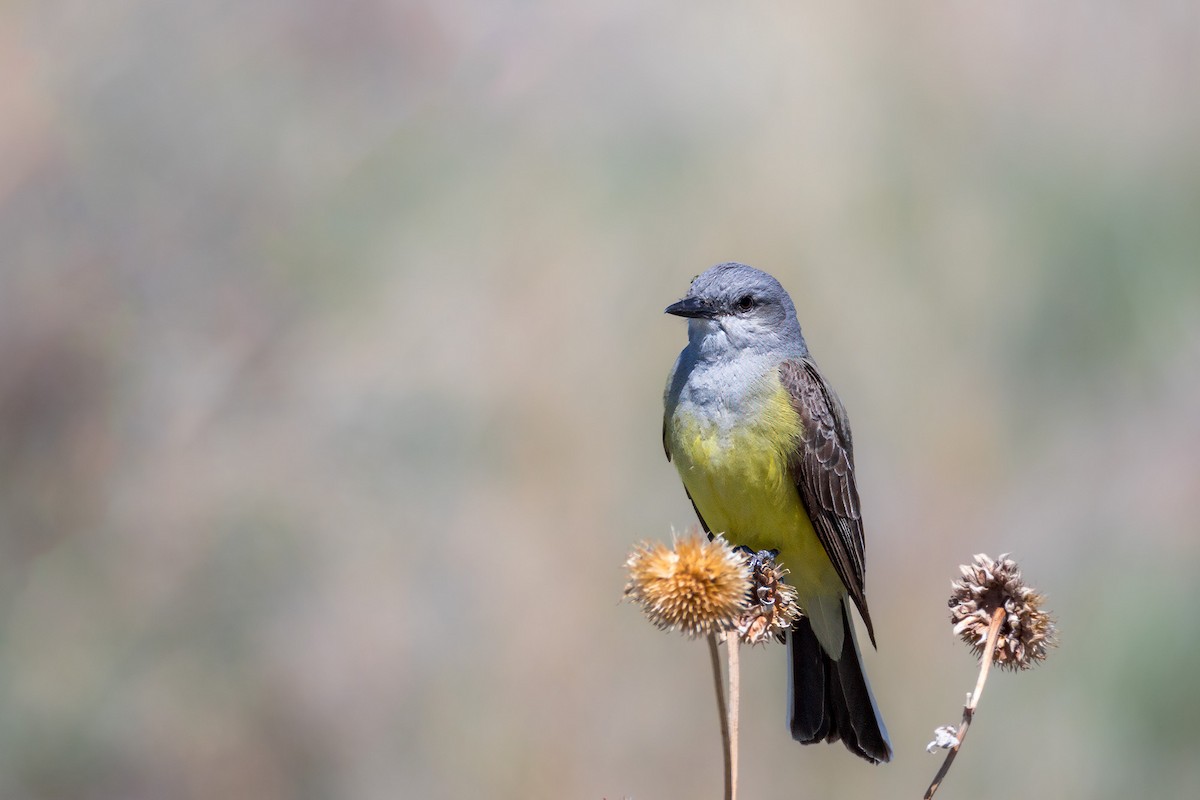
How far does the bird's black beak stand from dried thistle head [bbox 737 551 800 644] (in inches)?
45.5

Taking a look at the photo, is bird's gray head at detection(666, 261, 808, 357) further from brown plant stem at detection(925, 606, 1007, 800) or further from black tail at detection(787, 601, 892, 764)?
brown plant stem at detection(925, 606, 1007, 800)

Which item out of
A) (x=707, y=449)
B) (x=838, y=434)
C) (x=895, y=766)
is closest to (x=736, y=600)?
(x=707, y=449)

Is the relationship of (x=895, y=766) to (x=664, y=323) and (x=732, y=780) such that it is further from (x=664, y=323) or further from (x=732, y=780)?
(x=732, y=780)

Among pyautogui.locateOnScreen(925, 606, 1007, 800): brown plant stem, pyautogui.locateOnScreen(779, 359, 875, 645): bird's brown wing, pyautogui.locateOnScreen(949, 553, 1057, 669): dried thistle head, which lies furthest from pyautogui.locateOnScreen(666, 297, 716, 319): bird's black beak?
pyautogui.locateOnScreen(925, 606, 1007, 800): brown plant stem

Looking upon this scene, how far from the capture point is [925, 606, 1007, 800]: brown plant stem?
2.17m

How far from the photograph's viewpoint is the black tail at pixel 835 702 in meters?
4.48

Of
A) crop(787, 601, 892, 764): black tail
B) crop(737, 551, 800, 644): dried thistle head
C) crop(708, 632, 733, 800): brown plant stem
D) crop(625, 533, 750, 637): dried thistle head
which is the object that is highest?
crop(787, 601, 892, 764): black tail

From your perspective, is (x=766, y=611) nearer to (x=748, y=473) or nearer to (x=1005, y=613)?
(x=1005, y=613)

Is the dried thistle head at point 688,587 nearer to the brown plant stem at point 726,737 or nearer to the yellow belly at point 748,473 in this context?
the brown plant stem at point 726,737

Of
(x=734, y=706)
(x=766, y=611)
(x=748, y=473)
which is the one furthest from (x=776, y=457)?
(x=734, y=706)

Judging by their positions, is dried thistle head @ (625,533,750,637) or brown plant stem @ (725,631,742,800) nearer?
brown plant stem @ (725,631,742,800)

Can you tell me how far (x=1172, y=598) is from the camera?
7.65 meters

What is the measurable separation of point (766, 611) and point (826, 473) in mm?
1390

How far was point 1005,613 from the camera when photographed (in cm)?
275
